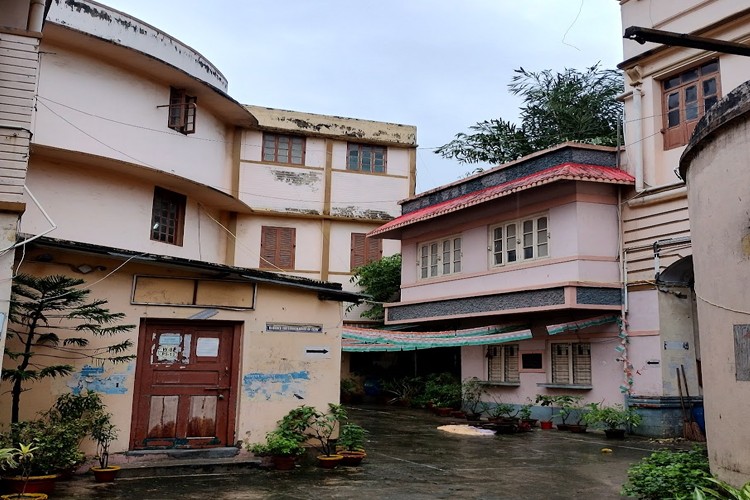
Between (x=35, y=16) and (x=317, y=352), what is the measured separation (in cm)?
622

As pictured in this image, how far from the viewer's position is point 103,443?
9188 mm

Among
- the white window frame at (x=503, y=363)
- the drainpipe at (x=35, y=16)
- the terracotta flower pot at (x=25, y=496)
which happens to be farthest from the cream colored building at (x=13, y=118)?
the white window frame at (x=503, y=363)

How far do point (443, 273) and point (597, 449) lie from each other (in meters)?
8.27

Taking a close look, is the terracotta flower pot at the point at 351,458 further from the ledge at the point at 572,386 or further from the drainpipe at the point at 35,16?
the ledge at the point at 572,386

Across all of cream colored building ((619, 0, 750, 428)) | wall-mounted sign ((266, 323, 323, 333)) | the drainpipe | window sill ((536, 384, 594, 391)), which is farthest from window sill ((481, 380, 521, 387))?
the drainpipe

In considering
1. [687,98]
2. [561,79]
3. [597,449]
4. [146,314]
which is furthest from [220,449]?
[561,79]

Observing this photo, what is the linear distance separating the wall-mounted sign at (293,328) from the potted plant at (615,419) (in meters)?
7.59

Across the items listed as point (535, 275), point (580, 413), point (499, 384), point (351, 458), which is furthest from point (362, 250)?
point (351, 458)

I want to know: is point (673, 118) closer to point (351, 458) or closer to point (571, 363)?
point (571, 363)

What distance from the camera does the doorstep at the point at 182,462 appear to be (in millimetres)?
9422

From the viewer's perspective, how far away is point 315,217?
922 inches

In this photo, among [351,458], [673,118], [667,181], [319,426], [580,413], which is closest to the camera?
[351,458]

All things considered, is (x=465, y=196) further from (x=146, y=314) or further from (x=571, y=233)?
(x=146, y=314)

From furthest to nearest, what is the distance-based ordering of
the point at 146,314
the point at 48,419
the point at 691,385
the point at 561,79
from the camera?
the point at 561,79
the point at 691,385
the point at 146,314
the point at 48,419
